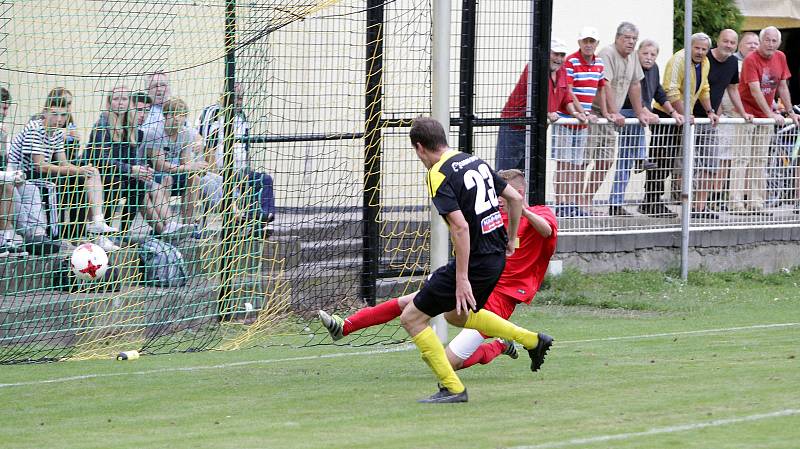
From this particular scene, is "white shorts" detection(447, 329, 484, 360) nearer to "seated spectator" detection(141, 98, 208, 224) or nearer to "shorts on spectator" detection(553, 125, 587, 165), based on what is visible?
"seated spectator" detection(141, 98, 208, 224)

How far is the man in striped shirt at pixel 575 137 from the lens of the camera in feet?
50.1

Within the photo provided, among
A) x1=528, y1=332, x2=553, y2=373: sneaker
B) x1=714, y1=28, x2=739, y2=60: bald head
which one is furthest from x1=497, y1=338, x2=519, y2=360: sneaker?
x1=714, y1=28, x2=739, y2=60: bald head

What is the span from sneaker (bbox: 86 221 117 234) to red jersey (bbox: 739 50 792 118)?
9254 mm

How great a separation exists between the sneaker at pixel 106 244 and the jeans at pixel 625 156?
656 cm

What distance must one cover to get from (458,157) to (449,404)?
156 centimetres

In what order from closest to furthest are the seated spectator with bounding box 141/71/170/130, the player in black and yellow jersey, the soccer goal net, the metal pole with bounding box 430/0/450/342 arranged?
the player in black and yellow jersey, the metal pole with bounding box 430/0/450/342, the soccer goal net, the seated spectator with bounding box 141/71/170/130

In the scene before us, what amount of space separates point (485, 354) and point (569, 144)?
6.25 metres

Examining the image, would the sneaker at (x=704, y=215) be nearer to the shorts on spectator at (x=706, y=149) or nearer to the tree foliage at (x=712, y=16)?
the shorts on spectator at (x=706, y=149)

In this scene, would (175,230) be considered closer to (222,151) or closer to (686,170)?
(222,151)

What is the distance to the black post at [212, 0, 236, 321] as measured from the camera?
37.8 ft

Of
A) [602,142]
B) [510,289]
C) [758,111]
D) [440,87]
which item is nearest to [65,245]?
[440,87]

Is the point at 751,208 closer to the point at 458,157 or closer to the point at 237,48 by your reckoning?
the point at 237,48

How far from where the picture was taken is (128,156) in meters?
11.3

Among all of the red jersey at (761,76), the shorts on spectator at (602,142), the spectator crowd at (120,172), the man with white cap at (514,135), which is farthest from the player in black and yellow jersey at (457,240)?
the red jersey at (761,76)
